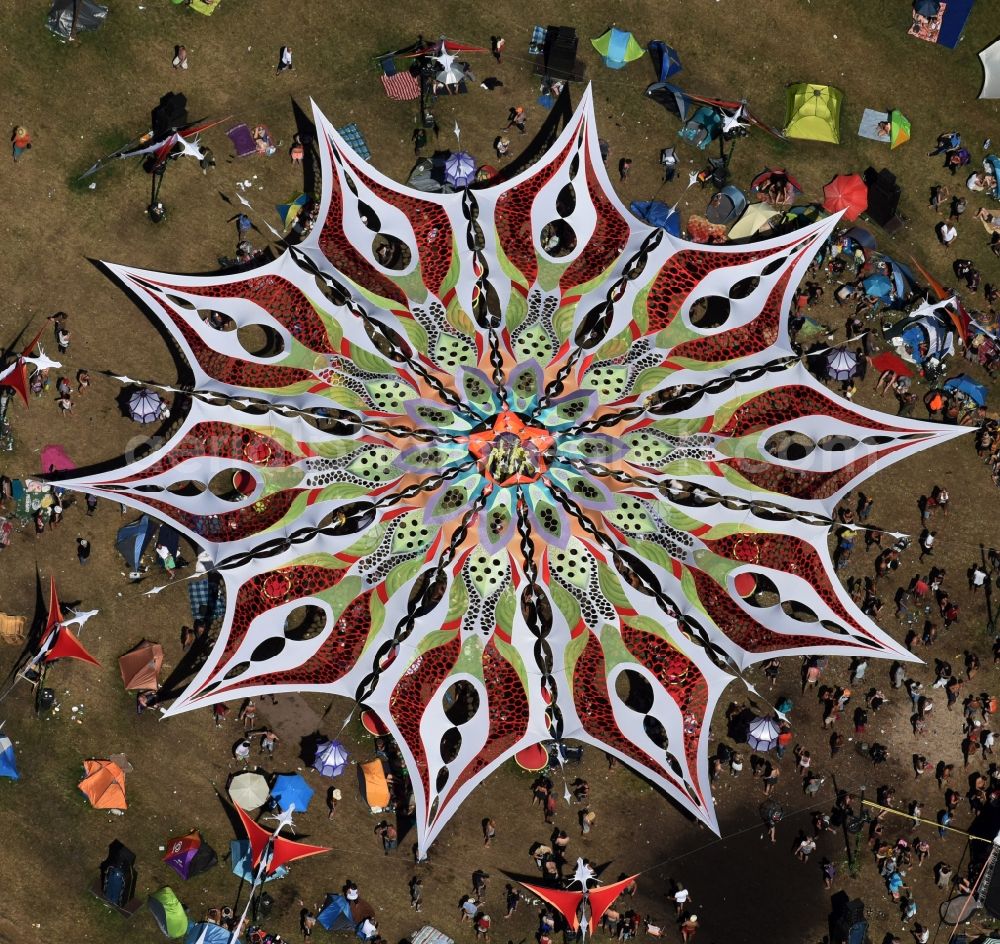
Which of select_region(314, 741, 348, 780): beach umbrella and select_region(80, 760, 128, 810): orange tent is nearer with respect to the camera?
select_region(314, 741, 348, 780): beach umbrella

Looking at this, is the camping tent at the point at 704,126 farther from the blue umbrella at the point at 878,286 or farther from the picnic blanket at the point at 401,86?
the picnic blanket at the point at 401,86

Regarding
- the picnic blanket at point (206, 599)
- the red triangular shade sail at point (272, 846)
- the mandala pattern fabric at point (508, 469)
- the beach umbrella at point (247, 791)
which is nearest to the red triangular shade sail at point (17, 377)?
the mandala pattern fabric at point (508, 469)

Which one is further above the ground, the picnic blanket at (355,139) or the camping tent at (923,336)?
the picnic blanket at (355,139)

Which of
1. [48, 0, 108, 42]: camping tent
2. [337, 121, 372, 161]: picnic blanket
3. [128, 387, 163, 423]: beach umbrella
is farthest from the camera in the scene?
[337, 121, 372, 161]: picnic blanket

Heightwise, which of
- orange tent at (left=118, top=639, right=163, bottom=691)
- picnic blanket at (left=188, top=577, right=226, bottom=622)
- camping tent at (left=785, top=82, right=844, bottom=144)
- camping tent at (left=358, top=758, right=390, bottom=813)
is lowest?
camping tent at (left=358, top=758, right=390, bottom=813)

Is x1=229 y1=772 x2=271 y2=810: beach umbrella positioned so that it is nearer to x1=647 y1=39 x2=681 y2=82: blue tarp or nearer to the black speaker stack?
x1=647 y1=39 x2=681 y2=82: blue tarp

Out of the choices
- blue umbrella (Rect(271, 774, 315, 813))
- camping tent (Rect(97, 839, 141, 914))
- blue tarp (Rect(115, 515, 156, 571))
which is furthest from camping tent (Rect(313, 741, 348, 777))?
blue tarp (Rect(115, 515, 156, 571))

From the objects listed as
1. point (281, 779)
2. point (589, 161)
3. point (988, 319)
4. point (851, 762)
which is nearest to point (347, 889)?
point (281, 779)

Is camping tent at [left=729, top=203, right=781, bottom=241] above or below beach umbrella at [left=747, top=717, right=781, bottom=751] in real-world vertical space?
above
